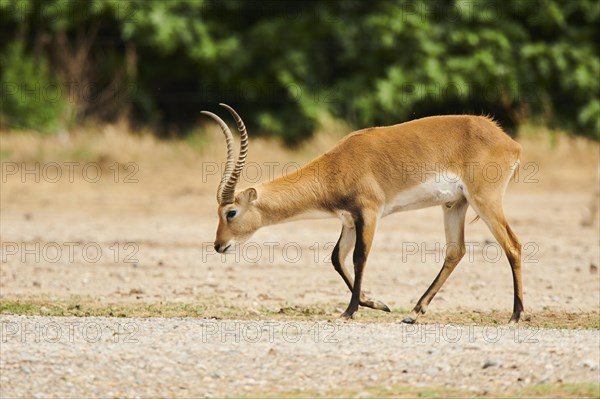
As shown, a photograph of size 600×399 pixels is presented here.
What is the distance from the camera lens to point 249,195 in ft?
38.0

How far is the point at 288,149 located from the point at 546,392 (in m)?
17.7

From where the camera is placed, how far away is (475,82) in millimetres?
25828

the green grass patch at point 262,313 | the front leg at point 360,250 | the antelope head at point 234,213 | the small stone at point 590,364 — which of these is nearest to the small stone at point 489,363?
the small stone at point 590,364

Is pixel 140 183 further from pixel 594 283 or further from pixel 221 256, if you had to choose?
pixel 594 283

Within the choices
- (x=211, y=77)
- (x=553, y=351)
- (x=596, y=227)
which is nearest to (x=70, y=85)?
(x=211, y=77)

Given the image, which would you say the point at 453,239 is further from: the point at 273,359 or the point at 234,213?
the point at 273,359

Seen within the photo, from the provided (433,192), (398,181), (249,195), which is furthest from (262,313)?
(433,192)

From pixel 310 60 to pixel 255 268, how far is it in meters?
12.0

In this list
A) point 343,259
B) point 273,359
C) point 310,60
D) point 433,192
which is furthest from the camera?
point 310,60

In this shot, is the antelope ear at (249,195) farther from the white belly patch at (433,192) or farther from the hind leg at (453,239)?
the hind leg at (453,239)

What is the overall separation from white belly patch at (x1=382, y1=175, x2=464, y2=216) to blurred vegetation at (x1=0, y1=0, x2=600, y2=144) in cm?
1381

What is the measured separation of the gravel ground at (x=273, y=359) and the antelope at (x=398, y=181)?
1.53 meters

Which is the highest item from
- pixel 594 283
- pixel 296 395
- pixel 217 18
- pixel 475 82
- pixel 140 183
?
pixel 217 18

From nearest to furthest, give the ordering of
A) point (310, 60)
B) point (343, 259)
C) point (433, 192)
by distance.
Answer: point (433, 192)
point (343, 259)
point (310, 60)
